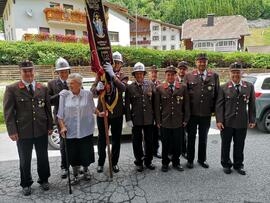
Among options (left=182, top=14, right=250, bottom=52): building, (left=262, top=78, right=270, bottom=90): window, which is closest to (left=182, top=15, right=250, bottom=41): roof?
(left=182, top=14, right=250, bottom=52): building

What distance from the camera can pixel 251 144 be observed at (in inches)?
248

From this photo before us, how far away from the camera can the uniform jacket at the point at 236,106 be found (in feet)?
14.8

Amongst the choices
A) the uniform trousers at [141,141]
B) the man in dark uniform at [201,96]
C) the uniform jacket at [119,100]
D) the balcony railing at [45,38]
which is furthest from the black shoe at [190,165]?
the balcony railing at [45,38]

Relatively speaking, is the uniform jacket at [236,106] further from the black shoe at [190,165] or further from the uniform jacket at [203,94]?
the black shoe at [190,165]

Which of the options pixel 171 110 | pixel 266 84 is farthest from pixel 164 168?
pixel 266 84

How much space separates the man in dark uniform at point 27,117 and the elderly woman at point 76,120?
0.83 ft

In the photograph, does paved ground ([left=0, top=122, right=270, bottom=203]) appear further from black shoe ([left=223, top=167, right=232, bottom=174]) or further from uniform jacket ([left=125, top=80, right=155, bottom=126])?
uniform jacket ([left=125, top=80, right=155, bottom=126])

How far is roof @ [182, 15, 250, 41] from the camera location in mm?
50438

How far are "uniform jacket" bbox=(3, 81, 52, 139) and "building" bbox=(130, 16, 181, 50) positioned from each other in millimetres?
56829

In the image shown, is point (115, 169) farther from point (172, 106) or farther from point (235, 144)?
point (235, 144)

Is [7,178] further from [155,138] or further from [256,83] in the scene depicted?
[256,83]

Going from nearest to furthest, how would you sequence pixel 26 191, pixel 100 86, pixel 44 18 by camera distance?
pixel 26 191, pixel 100 86, pixel 44 18

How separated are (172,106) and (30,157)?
2.31m

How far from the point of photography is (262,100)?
285 inches
